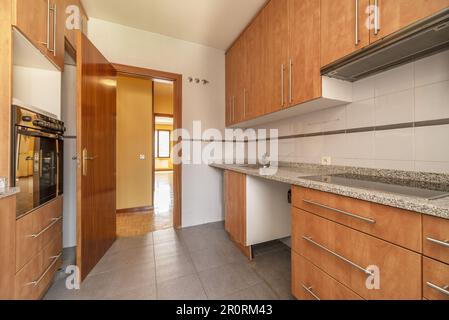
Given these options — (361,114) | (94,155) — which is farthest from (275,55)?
(94,155)

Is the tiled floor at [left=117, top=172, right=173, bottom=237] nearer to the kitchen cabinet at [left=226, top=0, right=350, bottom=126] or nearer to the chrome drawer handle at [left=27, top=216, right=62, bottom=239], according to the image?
the chrome drawer handle at [left=27, top=216, right=62, bottom=239]

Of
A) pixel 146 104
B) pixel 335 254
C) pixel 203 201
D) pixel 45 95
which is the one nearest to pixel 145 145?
pixel 146 104

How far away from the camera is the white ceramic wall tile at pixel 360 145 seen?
1285 millimetres

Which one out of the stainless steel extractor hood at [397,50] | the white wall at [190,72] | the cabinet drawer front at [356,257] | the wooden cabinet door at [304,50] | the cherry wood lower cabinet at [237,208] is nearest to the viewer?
the cabinet drawer front at [356,257]

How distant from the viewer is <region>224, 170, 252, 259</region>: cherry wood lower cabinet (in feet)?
5.89

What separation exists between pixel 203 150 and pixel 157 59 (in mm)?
1360

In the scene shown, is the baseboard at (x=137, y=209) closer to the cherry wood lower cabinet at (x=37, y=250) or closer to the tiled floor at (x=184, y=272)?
the tiled floor at (x=184, y=272)

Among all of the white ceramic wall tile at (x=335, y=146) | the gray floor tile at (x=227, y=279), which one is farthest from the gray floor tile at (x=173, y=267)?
the white ceramic wall tile at (x=335, y=146)

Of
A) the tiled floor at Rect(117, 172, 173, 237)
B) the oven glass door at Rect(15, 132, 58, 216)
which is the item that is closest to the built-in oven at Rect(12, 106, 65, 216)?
the oven glass door at Rect(15, 132, 58, 216)

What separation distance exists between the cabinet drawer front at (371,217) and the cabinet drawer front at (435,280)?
0.05 meters

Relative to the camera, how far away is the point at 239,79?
2.37 m

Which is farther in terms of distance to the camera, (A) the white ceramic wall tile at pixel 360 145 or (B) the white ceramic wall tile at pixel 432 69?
(A) the white ceramic wall tile at pixel 360 145

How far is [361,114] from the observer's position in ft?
4.40
